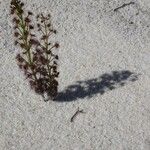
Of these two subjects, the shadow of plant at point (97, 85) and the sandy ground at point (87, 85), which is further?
the shadow of plant at point (97, 85)

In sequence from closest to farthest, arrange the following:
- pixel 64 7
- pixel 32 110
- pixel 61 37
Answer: pixel 32 110 < pixel 61 37 < pixel 64 7

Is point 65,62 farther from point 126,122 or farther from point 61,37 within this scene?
point 126,122

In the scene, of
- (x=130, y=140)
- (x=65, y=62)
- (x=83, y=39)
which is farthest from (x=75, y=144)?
(x=83, y=39)

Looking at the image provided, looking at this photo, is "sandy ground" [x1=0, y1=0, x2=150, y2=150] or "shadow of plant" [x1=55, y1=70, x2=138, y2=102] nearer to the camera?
"sandy ground" [x1=0, y1=0, x2=150, y2=150]
